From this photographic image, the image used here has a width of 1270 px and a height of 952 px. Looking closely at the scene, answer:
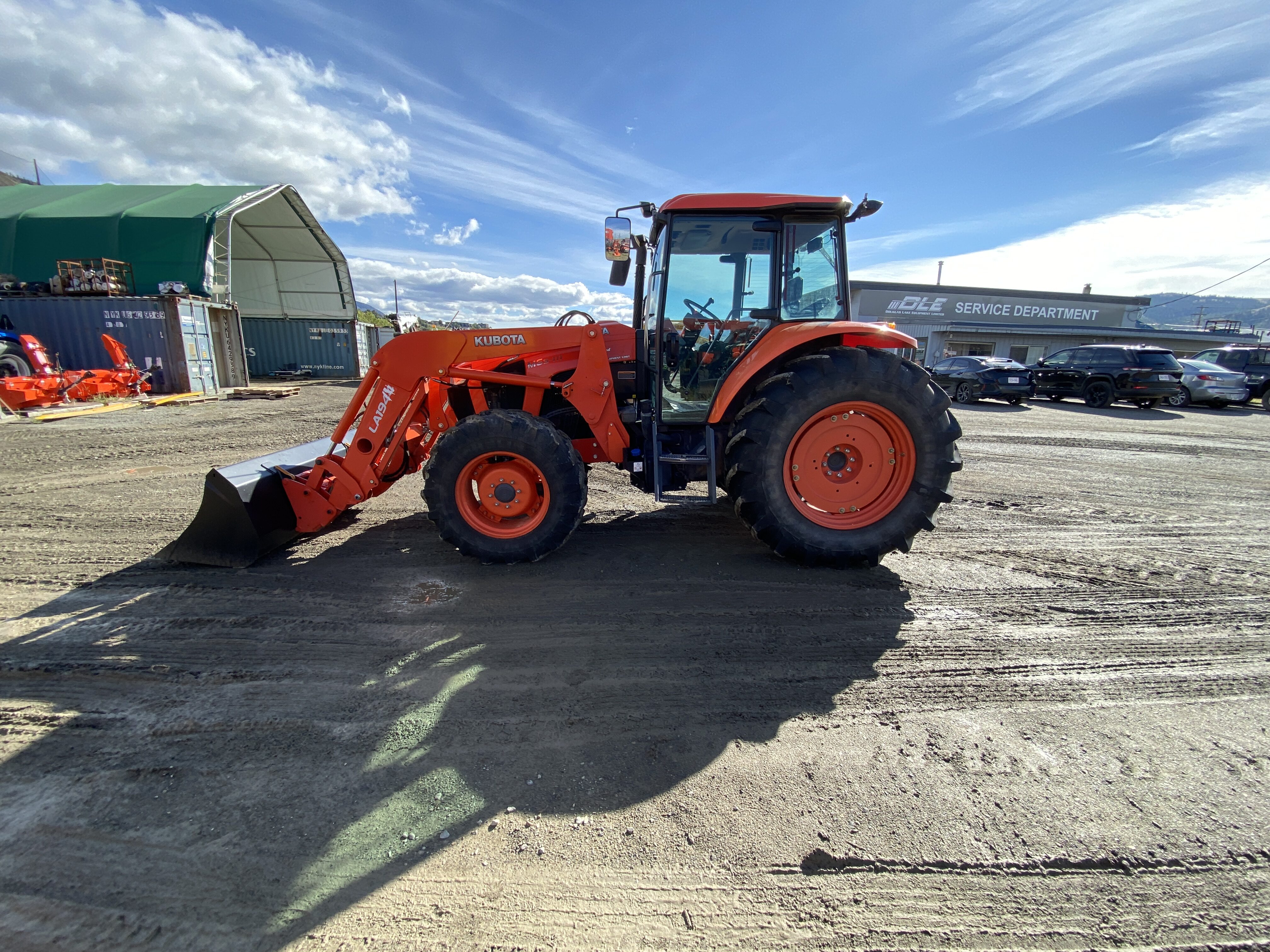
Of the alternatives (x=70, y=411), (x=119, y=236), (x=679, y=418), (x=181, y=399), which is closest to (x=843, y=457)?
(x=679, y=418)

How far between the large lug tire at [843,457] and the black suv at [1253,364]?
739 inches

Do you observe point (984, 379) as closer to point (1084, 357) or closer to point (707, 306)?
point (1084, 357)

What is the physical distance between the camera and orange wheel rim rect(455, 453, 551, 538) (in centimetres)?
375

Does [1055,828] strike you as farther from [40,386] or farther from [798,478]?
[40,386]

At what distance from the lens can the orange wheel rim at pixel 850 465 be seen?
12.2 feet

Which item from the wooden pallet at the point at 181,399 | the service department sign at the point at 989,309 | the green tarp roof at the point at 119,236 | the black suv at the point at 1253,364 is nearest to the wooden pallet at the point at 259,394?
the wooden pallet at the point at 181,399

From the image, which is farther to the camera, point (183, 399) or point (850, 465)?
point (183, 399)

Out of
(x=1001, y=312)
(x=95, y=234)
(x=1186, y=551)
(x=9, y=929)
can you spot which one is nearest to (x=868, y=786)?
(x=9, y=929)

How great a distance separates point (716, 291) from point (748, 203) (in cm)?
60

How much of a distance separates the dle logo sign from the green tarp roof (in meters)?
27.4

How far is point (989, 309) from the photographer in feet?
92.4

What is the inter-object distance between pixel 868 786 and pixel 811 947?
63cm

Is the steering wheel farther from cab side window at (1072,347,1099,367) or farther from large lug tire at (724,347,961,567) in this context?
cab side window at (1072,347,1099,367)

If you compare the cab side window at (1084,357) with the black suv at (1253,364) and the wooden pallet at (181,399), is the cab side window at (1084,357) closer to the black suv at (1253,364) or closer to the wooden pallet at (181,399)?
the black suv at (1253,364)
